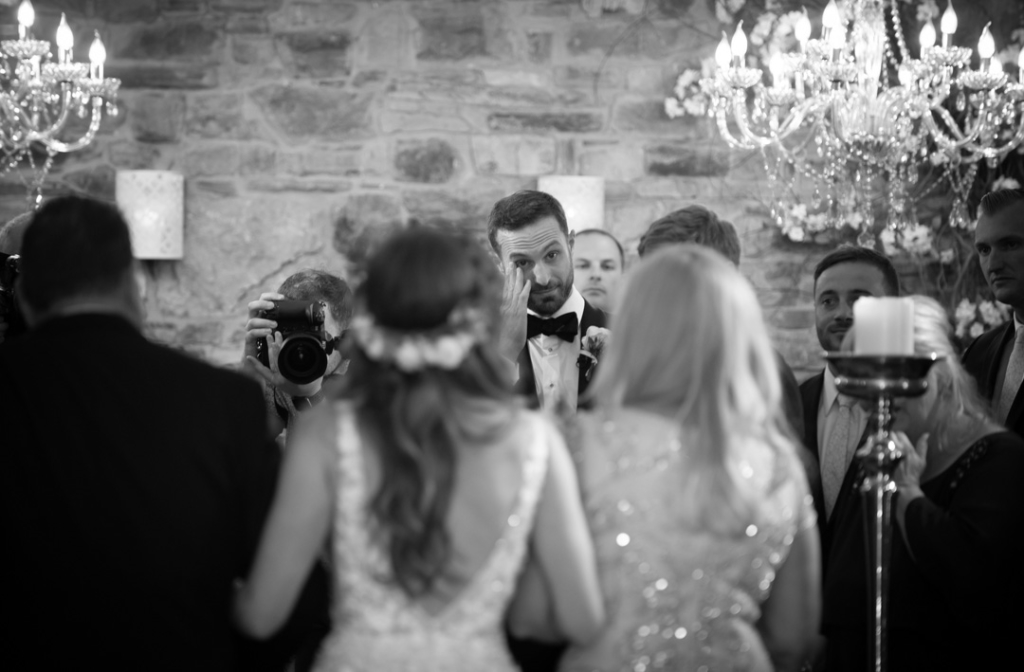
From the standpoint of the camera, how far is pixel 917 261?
532 cm

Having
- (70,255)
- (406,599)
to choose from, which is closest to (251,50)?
(70,255)

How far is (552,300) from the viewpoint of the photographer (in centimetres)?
339

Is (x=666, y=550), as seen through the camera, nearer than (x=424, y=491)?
No

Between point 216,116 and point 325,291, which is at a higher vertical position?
point 216,116

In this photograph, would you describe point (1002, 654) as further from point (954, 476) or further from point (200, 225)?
point (200, 225)

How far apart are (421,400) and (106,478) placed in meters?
0.54

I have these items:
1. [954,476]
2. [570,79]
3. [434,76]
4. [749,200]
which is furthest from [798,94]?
[954,476]

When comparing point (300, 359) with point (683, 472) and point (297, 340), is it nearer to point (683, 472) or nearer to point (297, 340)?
point (297, 340)

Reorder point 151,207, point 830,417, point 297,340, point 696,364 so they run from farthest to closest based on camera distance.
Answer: point 151,207
point 830,417
point 297,340
point 696,364

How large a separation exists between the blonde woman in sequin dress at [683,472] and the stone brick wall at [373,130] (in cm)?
330

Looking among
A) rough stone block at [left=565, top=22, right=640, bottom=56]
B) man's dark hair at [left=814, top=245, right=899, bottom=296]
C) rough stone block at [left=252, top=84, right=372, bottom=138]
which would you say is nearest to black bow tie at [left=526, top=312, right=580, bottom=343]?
man's dark hair at [left=814, top=245, right=899, bottom=296]

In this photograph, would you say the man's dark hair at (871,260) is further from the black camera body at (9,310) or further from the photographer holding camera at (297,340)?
the black camera body at (9,310)

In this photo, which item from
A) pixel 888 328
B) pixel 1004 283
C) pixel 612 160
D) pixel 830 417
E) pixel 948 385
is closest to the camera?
pixel 888 328

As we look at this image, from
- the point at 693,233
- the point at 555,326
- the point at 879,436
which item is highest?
the point at 693,233
